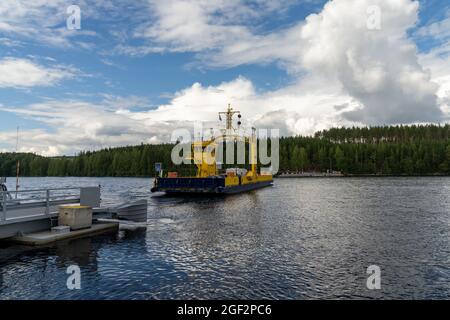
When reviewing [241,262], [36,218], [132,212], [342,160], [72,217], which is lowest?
[241,262]

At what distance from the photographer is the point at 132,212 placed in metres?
25.3

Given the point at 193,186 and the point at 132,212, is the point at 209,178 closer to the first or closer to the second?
the point at 193,186

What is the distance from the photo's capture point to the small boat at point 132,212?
82.4 feet

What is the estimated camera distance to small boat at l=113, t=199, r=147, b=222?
25.1 metres

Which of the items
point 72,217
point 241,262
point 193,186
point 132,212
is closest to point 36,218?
point 72,217

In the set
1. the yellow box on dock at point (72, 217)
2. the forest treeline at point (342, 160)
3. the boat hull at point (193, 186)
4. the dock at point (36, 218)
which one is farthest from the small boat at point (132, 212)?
the forest treeline at point (342, 160)

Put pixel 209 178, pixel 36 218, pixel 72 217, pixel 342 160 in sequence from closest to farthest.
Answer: pixel 36 218, pixel 72 217, pixel 209 178, pixel 342 160

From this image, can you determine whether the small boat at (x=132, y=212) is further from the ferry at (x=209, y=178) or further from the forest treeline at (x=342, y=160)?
the forest treeline at (x=342, y=160)

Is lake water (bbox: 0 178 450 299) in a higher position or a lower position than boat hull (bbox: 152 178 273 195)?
lower

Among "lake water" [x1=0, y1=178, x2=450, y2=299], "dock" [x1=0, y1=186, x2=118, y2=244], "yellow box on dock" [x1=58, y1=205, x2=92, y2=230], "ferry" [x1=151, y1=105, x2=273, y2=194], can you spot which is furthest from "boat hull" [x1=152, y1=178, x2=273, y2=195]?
"yellow box on dock" [x1=58, y1=205, x2=92, y2=230]

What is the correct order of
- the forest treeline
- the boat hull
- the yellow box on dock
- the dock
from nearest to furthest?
the dock → the yellow box on dock → the boat hull → the forest treeline

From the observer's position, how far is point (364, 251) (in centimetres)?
1783

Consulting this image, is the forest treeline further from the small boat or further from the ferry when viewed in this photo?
the small boat
